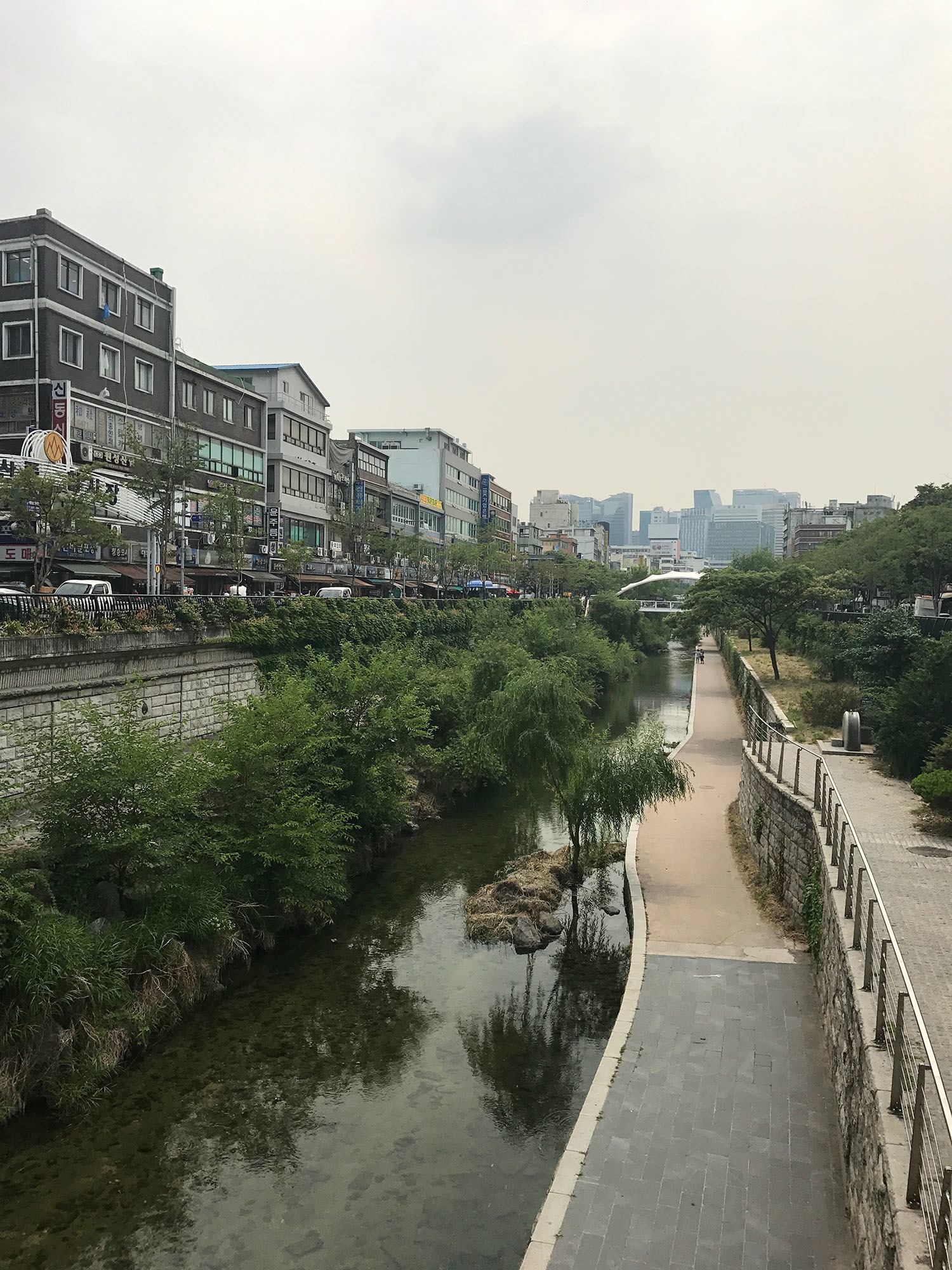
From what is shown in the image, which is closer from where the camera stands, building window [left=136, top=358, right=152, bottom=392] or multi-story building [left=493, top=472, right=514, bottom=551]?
building window [left=136, top=358, right=152, bottom=392]

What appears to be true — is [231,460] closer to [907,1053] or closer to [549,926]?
[549,926]

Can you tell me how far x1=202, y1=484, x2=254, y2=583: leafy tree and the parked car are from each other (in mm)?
10475

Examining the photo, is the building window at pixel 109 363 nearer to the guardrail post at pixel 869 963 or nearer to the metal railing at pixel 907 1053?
the metal railing at pixel 907 1053

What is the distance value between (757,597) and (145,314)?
105ft

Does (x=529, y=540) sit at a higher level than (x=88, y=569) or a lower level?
higher

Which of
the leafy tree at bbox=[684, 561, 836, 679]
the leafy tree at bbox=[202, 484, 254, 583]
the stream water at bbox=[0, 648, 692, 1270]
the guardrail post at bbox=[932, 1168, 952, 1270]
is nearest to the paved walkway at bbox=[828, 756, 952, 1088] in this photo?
the guardrail post at bbox=[932, 1168, 952, 1270]

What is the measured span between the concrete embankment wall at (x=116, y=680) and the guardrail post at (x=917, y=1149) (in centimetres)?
1417

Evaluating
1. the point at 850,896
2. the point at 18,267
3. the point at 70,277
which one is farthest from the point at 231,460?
the point at 850,896

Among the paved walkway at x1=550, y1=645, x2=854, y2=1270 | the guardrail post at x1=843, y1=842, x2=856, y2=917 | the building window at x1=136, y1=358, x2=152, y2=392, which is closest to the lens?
the paved walkway at x1=550, y1=645, x2=854, y2=1270

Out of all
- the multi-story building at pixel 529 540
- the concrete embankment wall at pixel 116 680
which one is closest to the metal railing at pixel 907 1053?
the concrete embankment wall at pixel 116 680

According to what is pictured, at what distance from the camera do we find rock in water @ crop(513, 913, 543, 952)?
58.4 ft

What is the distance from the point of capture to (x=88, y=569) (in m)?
34.0

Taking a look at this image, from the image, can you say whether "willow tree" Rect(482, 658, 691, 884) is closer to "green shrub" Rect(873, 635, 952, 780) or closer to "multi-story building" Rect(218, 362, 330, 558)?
"green shrub" Rect(873, 635, 952, 780)

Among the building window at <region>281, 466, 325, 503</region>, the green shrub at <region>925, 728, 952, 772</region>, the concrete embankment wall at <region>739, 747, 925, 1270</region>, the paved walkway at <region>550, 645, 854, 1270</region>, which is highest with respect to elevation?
the building window at <region>281, 466, 325, 503</region>
